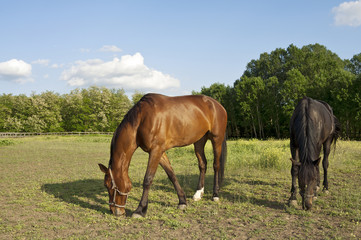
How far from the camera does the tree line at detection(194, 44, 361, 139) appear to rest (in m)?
31.8

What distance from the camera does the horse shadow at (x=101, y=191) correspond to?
6.03 metres

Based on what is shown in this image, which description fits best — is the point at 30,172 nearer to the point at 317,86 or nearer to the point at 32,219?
the point at 32,219

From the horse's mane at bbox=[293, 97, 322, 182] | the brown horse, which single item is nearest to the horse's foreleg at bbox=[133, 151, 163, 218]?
Result: the brown horse

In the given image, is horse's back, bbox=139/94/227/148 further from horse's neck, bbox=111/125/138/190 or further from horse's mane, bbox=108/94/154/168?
horse's neck, bbox=111/125/138/190

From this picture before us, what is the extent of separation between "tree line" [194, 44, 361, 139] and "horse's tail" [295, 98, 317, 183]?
29.1m

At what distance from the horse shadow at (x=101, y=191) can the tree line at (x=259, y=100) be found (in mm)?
28798

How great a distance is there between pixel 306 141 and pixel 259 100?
3947 centimetres

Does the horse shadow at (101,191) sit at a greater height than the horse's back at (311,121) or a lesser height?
lesser

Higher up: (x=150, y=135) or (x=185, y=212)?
(x=150, y=135)

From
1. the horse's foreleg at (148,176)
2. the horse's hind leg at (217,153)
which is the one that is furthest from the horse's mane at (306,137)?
the horse's foreleg at (148,176)

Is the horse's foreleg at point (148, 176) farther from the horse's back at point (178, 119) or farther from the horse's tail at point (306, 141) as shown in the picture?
the horse's tail at point (306, 141)

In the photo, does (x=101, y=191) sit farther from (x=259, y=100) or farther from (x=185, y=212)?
(x=259, y=100)

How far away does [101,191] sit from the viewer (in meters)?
7.44

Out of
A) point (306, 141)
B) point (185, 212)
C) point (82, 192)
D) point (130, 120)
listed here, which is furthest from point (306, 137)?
point (82, 192)
